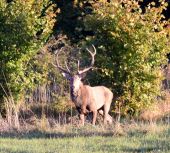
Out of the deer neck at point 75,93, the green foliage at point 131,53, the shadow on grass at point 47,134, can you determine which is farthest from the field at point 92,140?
the green foliage at point 131,53

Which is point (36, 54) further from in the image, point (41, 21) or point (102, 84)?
point (102, 84)

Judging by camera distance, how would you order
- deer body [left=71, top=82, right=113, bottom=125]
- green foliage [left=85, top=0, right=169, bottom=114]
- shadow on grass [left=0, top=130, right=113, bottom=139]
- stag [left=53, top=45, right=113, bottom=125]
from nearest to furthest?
shadow on grass [left=0, top=130, right=113, bottom=139] → stag [left=53, top=45, right=113, bottom=125] → deer body [left=71, top=82, right=113, bottom=125] → green foliage [left=85, top=0, right=169, bottom=114]

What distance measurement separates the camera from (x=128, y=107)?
19.7m

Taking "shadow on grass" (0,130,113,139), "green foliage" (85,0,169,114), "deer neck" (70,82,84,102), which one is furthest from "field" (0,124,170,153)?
"green foliage" (85,0,169,114)

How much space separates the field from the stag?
6.63 feet

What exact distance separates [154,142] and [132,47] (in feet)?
22.4

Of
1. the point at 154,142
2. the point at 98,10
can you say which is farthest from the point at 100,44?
the point at 154,142

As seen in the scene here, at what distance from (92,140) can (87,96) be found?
4.39m

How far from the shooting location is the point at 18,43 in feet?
65.6

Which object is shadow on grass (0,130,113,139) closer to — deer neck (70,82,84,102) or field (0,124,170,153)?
field (0,124,170,153)

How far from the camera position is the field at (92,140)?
1266 cm

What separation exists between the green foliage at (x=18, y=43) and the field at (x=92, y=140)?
166 inches

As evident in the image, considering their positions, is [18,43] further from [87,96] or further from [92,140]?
[92,140]

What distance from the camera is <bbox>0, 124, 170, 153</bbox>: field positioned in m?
12.7
